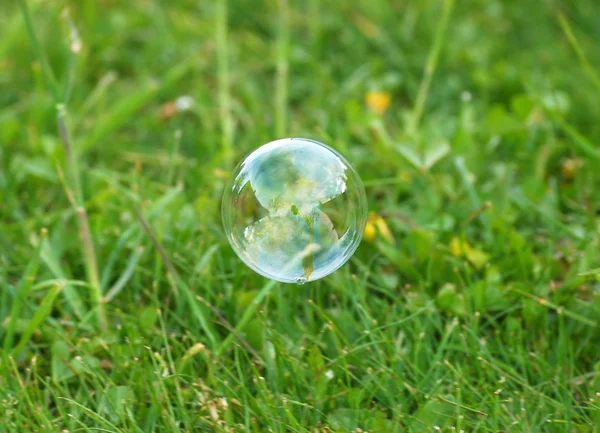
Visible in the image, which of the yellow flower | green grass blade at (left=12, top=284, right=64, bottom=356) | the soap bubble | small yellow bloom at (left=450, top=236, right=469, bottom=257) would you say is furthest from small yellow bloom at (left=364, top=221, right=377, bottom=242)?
green grass blade at (left=12, top=284, right=64, bottom=356)

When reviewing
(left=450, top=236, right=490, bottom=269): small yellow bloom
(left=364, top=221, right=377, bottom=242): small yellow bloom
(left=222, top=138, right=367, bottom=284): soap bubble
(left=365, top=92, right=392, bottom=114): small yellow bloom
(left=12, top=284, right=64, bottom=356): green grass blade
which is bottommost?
(left=12, top=284, right=64, bottom=356): green grass blade

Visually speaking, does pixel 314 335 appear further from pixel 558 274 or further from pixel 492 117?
pixel 492 117

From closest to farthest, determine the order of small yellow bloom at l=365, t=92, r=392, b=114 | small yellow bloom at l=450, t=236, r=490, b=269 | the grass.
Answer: the grass < small yellow bloom at l=450, t=236, r=490, b=269 < small yellow bloom at l=365, t=92, r=392, b=114

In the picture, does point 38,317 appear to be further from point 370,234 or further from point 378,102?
point 378,102

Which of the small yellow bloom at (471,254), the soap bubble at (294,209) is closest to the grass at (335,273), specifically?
the small yellow bloom at (471,254)

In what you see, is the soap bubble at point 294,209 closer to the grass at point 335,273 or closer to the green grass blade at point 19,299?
the grass at point 335,273

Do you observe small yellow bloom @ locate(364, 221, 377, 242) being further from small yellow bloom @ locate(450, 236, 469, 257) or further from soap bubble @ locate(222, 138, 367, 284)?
soap bubble @ locate(222, 138, 367, 284)

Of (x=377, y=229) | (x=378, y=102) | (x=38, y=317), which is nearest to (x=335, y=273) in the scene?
(x=377, y=229)

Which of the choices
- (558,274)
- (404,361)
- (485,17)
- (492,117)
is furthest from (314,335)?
(485,17)
